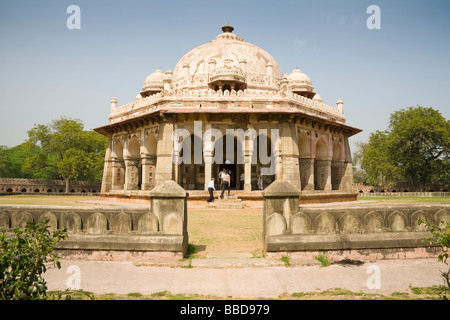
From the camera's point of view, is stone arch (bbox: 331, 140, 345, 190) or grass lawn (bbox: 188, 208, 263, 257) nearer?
grass lawn (bbox: 188, 208, 263, 257)

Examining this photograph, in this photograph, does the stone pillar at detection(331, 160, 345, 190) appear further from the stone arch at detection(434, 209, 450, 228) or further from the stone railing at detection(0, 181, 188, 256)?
the stone railing at detection(0, 181, 188, 256)

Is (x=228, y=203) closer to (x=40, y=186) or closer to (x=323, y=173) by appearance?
(x=323, y=173)

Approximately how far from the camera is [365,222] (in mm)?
6266

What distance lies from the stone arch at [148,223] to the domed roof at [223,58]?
18305mm

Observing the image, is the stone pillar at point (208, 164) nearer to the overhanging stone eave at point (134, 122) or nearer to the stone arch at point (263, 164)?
the overhanging stone eave at point (134, 122)

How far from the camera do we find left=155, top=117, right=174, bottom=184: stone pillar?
17.8m

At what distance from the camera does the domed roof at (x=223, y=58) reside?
24578 mm

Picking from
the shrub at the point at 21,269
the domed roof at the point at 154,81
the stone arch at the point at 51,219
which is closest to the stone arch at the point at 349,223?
the shrub at the point at 21,269

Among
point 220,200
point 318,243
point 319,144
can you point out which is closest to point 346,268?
point 318,243

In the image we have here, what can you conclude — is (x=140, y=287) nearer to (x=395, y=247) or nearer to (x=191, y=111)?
(x=395, y=247)

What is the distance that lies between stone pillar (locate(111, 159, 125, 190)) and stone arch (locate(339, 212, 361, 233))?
20.4 m

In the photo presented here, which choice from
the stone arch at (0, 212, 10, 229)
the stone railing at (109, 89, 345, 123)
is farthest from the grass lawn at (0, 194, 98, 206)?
the stone arch at (0, 212, 10, 229)

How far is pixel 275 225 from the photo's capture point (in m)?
6.04

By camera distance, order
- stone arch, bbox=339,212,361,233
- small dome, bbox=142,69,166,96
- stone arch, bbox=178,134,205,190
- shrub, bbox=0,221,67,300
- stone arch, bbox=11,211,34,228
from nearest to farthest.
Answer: shrub, bbox=0,221,67,300
stone arch, bbox=339,212,361,233
stone arch, bbox=11,211,34,228
stone arch, bbox=178,134,205,190
small dome, bbox=142,69,166,96
